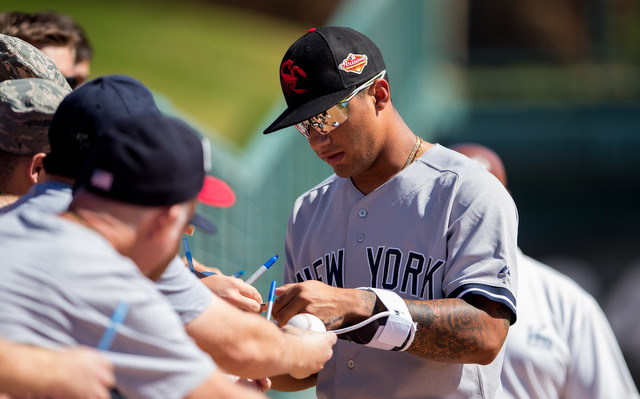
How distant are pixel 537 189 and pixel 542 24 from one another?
19.1 ft

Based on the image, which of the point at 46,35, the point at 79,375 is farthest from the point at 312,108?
the point at 46,35

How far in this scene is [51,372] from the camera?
2.04m

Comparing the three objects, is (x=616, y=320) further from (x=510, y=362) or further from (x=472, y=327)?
(x=472, y=327)

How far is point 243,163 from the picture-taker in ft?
21.6

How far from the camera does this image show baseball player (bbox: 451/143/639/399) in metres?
4.62

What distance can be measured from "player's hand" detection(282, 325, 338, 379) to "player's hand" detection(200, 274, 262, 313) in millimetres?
396

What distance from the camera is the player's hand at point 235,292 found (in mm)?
3219

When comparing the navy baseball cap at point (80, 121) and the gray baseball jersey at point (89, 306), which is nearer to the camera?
the gray baseball jersey at point (89, 306)

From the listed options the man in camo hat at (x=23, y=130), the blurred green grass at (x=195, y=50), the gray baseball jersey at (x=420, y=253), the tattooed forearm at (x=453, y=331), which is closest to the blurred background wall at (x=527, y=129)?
the blurred green grass at (x=195, y=50)

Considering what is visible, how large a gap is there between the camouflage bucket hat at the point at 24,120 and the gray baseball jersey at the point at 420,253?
1.13 meters

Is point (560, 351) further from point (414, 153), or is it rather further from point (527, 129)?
point (527, 129)

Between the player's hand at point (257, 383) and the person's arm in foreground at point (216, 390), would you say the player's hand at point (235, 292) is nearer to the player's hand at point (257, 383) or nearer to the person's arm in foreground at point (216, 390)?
the player's hand at point (257, 383)

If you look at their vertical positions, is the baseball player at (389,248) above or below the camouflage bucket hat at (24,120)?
below

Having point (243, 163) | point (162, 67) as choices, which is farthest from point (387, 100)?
point (162, 67)
